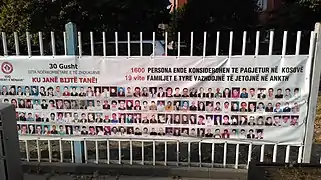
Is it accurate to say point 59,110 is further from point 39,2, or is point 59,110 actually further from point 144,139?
point 39,2

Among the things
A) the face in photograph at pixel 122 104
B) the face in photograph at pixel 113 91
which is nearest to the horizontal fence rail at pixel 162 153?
the face in photograph at pixel 122 104

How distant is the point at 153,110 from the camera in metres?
4.02

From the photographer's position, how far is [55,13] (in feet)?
39.7

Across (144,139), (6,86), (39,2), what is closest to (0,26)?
(39,2)

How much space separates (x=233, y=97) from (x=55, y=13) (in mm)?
9934

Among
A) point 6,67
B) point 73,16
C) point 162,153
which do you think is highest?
point 73,16

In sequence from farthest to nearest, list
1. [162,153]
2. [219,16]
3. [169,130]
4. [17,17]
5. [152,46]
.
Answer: [219,16]
[17,17]
[152,46]
[162,153]
[169,130]

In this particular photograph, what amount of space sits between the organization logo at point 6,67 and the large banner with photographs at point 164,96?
0.04 feet

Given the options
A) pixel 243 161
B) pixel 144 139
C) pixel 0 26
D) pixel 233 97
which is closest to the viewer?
pixel 233 97

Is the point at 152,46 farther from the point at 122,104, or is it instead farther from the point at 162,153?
the point at 122,104

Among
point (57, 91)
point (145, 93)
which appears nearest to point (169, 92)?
point (145, 93)

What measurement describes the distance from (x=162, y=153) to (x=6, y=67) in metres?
2.41

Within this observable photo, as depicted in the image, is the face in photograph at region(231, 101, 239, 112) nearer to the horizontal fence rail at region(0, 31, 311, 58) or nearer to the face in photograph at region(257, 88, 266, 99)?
the face in photograph at region(257, 88, 266, 99)

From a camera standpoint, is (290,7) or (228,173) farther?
(290,7)
